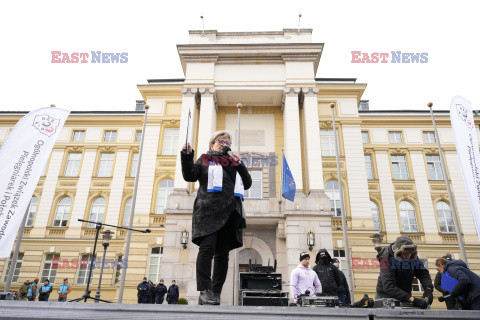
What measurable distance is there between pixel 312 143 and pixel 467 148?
880 centimetres

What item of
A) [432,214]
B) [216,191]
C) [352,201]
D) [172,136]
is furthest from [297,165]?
[216,191]

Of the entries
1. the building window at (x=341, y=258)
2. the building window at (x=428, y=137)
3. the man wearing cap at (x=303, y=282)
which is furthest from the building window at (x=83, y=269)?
the building window at (x=428, y=137)

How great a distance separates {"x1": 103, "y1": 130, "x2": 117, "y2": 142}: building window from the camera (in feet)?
81.7

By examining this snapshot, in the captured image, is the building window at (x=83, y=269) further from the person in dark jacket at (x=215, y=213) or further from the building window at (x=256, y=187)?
the person in dark jacket at (x=215, y=213)

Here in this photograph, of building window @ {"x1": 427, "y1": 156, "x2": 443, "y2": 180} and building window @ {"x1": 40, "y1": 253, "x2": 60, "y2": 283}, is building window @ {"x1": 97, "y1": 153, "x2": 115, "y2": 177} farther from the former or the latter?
building window @ {"x1": 427, "y1": 156, "x2": 443, "y2": 180}

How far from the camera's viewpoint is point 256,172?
1847 cm

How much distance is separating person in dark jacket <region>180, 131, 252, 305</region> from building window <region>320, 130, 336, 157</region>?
63.2ft

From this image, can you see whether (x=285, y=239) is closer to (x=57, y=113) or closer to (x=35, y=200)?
(x=57, y=113)

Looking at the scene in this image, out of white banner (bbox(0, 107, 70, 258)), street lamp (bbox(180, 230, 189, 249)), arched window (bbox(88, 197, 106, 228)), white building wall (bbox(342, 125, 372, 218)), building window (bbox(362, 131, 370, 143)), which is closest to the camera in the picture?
white banner (bbox(0, 107, 70, 258))

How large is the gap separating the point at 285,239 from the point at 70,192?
1589cm

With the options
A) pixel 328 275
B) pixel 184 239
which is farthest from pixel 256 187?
pixel 328 275

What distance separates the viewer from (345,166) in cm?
2166

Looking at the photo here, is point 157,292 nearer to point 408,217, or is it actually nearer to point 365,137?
point 408,217

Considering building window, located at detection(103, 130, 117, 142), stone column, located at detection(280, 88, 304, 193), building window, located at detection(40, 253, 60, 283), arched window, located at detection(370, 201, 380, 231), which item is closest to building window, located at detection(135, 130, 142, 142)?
building window, located at detection(103, 130, 117, 142)
